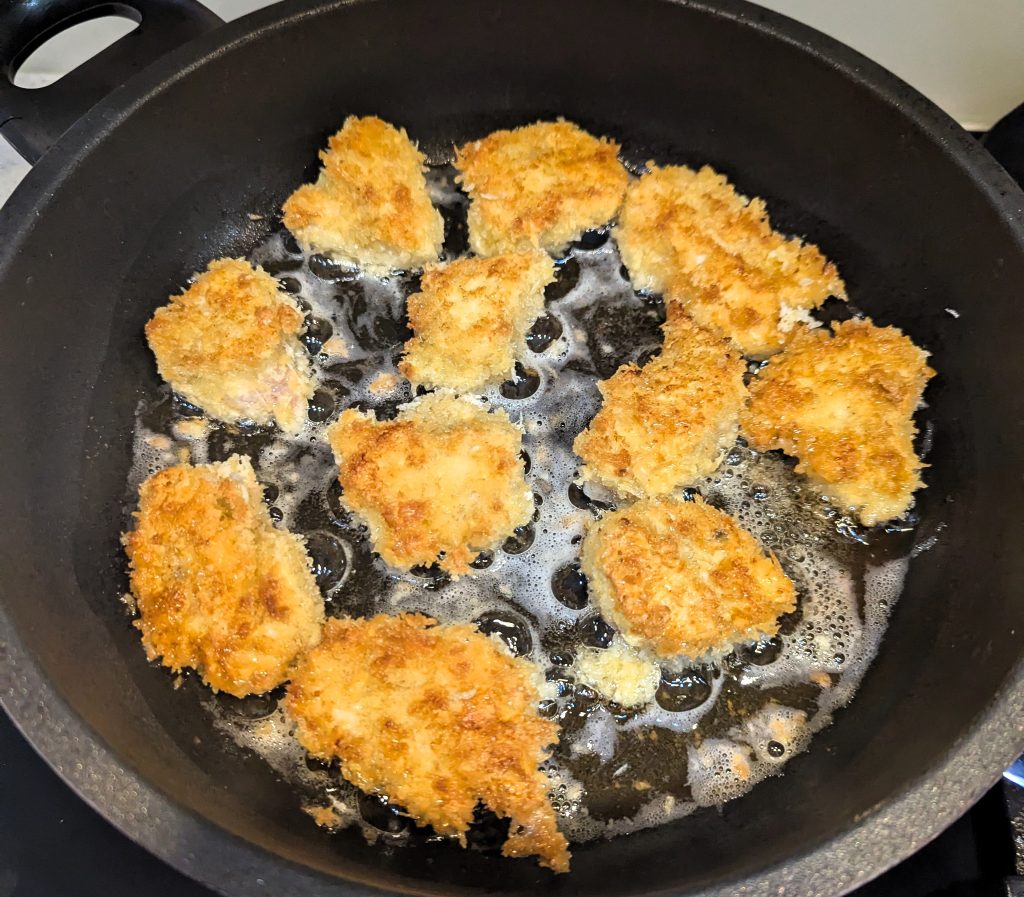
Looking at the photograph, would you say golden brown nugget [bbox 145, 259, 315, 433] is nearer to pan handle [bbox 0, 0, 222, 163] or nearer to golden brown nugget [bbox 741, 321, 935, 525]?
pan handle [bbox 0, 0, 222, 163]

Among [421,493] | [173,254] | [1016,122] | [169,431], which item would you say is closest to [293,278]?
[173,254]

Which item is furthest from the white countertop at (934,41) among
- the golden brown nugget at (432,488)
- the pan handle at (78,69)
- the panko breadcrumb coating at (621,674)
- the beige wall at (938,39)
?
the panko breadcrumb coating at (621,674)

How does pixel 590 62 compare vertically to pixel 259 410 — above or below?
above

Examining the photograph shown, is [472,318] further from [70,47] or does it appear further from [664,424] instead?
[70,47]

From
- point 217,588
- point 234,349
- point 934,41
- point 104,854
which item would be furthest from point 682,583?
point 934,41

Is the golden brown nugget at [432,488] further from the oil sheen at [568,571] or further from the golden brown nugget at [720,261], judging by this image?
the golden brown nugget at [720,261]

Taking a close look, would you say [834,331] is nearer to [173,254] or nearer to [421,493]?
[421,493]
